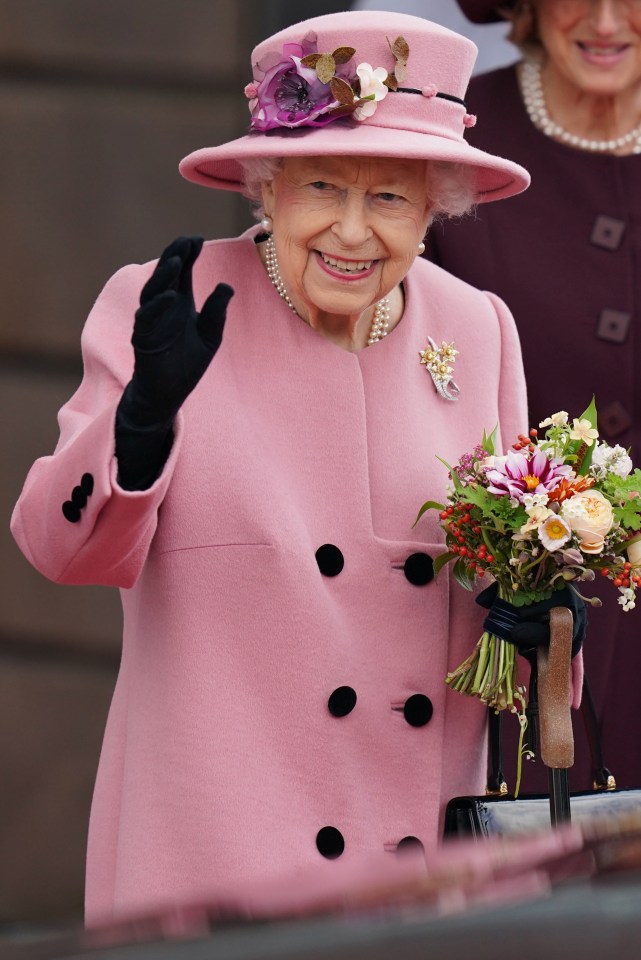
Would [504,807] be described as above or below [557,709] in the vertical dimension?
below

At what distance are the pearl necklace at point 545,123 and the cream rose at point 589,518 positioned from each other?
56.2 inches

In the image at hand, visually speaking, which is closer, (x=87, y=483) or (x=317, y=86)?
(x=87, y=483)

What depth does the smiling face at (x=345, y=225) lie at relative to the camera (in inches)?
92.5

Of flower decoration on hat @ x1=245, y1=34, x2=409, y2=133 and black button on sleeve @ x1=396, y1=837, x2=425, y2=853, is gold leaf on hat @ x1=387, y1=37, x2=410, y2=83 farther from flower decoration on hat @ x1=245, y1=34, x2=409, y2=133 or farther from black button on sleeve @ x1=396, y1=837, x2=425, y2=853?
black button on sleeve @ x1=396, y1=837, x2=425, y2=853

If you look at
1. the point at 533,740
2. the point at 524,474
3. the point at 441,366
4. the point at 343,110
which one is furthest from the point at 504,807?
the point at 343,110

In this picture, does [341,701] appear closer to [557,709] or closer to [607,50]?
[557,709]

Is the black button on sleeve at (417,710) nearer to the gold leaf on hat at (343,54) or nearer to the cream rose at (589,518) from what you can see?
the cream rose at (589,518)

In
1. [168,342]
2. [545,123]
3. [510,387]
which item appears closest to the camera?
[168,342]

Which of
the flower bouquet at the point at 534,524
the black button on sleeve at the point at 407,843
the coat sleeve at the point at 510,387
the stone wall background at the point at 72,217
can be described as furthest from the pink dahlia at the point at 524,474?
the stone wall background at the point at 72,217

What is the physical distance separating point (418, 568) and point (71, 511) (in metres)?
0.55

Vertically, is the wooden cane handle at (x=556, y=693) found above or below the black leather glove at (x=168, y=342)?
below

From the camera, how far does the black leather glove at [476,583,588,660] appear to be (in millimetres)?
2354

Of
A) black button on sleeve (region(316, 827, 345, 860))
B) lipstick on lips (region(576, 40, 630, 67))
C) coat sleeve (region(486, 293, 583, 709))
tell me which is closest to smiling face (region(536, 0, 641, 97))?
lipstick on lips (region(576, 40, 630, 67))

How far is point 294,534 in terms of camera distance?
232cm
